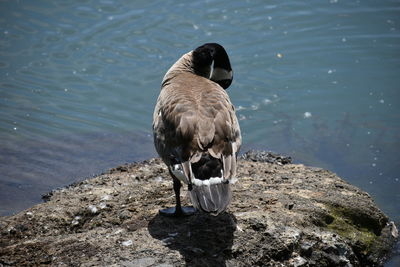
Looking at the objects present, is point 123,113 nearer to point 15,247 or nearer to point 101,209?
point 101,209

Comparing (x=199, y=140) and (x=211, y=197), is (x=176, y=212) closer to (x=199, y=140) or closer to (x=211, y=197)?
(x=199, y=140)

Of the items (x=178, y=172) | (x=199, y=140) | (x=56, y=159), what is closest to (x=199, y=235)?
(x=178, y=172)

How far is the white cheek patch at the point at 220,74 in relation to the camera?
6.52 m

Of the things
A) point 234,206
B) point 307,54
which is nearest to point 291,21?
point 307,54

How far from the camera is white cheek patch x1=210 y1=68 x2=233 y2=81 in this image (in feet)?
21.4

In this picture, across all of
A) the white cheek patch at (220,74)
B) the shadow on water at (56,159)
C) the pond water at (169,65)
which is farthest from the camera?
the pond water at (169,65)

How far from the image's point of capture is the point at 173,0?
1477 centimetres

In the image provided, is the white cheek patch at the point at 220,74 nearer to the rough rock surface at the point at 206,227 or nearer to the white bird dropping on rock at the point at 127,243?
the rough rock surface at the point at 206,227

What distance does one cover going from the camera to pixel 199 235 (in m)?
4.44

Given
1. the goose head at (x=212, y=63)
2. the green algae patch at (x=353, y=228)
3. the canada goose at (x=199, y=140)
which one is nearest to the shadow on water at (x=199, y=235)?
the canada goose at (x=199, y=140)

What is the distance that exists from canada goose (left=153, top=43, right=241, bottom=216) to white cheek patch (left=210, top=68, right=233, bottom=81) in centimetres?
111

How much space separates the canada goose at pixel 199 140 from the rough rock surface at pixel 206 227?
457mm

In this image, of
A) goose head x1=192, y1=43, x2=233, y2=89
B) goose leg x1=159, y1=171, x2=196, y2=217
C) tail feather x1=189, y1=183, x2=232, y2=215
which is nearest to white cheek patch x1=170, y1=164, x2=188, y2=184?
tail feather x1=189, y1=183, x2=232, y2=215

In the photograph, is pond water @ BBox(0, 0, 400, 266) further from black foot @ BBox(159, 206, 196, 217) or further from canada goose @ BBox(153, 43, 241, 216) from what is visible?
A: canada goose @ BBox(153, 43, 241, 216)
